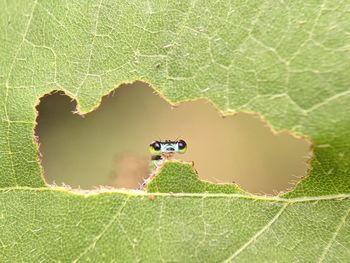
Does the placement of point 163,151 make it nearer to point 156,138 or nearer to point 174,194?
point 174,194

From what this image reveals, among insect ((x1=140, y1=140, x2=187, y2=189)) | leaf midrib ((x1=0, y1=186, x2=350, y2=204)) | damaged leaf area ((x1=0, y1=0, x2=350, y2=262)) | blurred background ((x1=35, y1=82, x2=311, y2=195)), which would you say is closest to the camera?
damaged leaf area ((x1=0, y1=0, x2=350, y2=262))

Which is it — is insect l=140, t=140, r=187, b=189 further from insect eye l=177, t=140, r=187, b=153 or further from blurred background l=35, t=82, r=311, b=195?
blurred background l=35, t=82, r=311, b=195

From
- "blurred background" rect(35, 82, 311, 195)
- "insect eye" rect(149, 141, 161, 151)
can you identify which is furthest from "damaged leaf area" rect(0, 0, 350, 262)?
"blurred background" rect(35, 82, 311, 195)

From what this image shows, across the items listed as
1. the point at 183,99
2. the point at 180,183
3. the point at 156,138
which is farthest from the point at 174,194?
the point at 156,138

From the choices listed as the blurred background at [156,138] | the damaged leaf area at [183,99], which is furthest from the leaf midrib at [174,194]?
the blurred background at [156,138]

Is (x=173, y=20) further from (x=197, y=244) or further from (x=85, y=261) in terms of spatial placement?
(x=85, y=261)

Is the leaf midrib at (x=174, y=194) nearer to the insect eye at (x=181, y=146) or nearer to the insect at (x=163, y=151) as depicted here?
the insect at (x=163, y=151)
